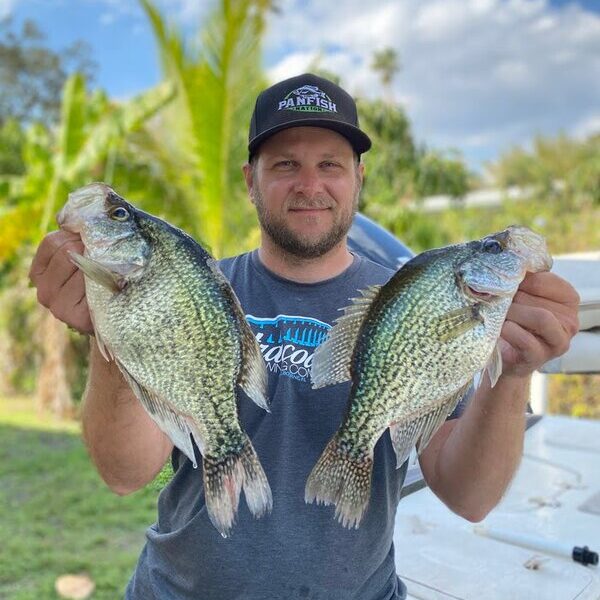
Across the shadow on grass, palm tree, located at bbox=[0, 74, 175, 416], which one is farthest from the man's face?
palm tree, located at bbox=[0, 74, 175, 416]

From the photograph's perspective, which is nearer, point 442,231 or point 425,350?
point 425,350

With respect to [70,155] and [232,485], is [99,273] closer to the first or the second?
[232,485]

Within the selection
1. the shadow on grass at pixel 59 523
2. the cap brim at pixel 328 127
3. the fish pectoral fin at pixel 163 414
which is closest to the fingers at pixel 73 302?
the fish pectoral fin at pixel 163 414

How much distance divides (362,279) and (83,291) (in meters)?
0.83

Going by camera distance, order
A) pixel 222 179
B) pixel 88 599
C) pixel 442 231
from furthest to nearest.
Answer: pixel 442 231, pixel 222 179, pixel 88 599

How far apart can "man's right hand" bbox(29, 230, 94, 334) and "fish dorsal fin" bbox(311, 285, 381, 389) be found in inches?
21.7

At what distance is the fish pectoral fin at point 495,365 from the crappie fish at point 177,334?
1.75ft

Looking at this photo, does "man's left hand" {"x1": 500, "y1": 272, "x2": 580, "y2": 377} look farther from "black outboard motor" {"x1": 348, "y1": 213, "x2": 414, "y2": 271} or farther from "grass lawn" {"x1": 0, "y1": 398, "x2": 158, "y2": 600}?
"grass lawn" {"x1": 0, "y1": 398, "x2": 158, "y2": 600}

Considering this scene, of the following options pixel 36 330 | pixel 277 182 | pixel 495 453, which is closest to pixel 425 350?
pixel 495 453

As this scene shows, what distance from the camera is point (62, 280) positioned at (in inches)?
59.8

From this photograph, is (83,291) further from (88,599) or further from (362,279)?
(88,599)

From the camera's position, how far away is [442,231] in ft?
36.4

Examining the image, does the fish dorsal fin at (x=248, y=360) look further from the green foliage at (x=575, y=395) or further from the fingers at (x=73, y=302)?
the green foliage at (x=575, y=395)

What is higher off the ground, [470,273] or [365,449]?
[470,273]
